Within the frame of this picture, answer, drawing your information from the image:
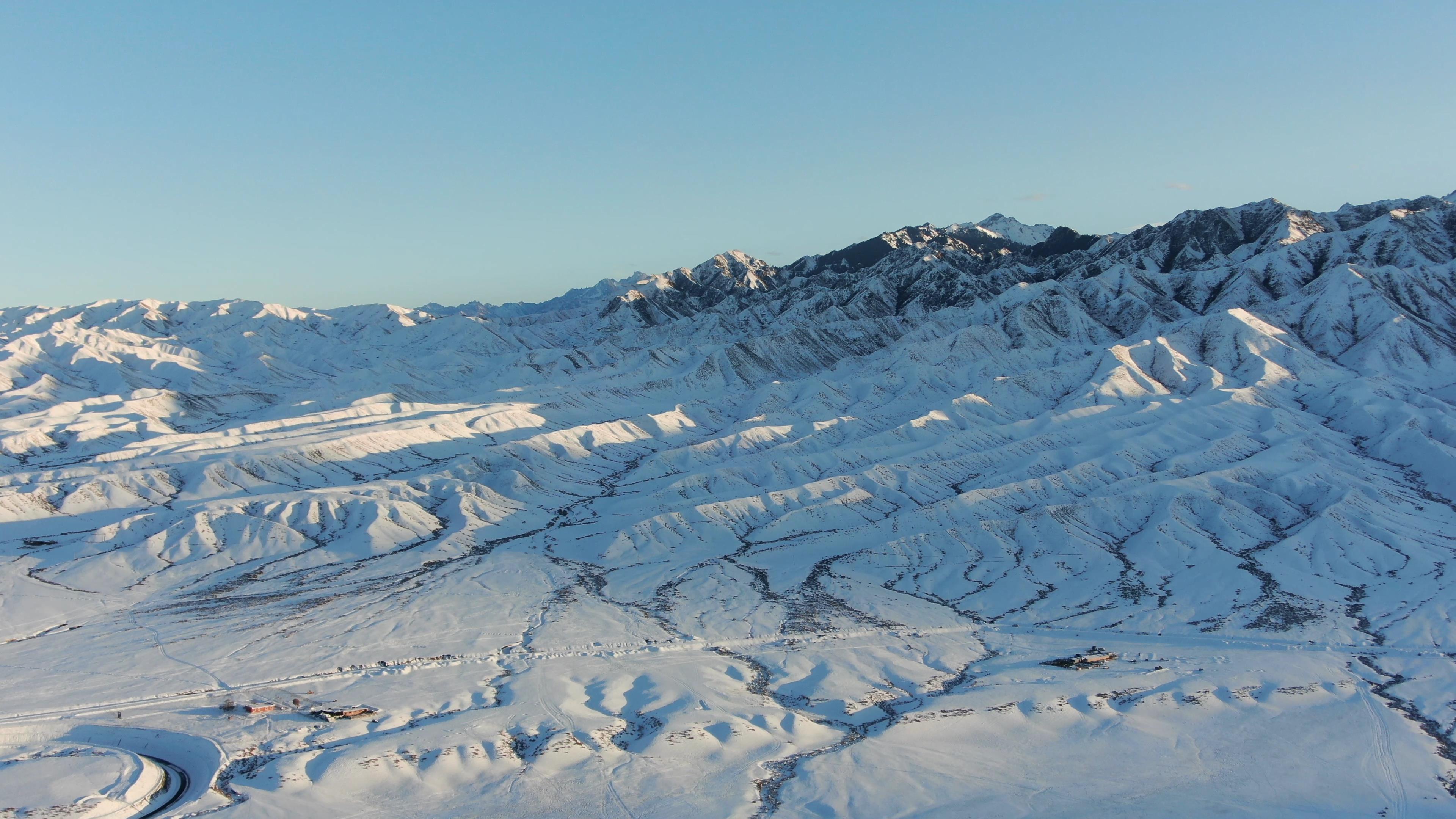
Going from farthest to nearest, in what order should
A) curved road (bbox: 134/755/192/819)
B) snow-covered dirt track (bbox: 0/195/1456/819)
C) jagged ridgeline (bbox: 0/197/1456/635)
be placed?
jagged ridgeline (bbox: 0/197/1456/635), snow-covered dirt track (bbox: 0/195/1456/819), curved road (bbox: 134/755/192/819)

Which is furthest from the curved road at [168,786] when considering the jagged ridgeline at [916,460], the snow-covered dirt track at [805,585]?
the jagged ridgeline at [916,460]

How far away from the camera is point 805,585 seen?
226ft

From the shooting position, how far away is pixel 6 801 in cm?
3453

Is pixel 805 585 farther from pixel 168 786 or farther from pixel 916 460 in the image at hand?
pixel 168 786

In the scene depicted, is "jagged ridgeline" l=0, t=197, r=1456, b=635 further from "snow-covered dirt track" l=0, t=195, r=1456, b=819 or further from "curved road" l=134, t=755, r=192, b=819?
"curved road" l=134, t=755, r=192, b=819

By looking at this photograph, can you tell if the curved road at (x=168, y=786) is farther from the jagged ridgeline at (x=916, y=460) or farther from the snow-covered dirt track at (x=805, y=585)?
the jagged ridgeline at (x=916, y=460)

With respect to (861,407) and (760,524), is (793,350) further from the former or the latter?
(760,524)

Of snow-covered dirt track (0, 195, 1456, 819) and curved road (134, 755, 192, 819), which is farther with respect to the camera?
snow-covered dirt track (0, 195, 1456, 819)

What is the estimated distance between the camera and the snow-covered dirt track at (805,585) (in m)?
36.9

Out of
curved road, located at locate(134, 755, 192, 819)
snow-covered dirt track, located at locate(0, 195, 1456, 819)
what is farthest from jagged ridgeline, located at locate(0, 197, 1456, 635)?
curved road, located at locate(134, 755, 192, 819)

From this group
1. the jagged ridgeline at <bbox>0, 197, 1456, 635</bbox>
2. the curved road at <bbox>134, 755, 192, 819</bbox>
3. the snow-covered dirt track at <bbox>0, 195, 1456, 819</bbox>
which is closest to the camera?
the curved road at <bbox>134, 755, 192, 819</bbox>

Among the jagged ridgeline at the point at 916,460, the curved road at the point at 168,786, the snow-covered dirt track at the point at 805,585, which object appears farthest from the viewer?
the jagged ridgeline at the point at 916,460

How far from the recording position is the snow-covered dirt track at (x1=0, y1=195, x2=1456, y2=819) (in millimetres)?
36906

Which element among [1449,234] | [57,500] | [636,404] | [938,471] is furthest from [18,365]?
[1449,234]
